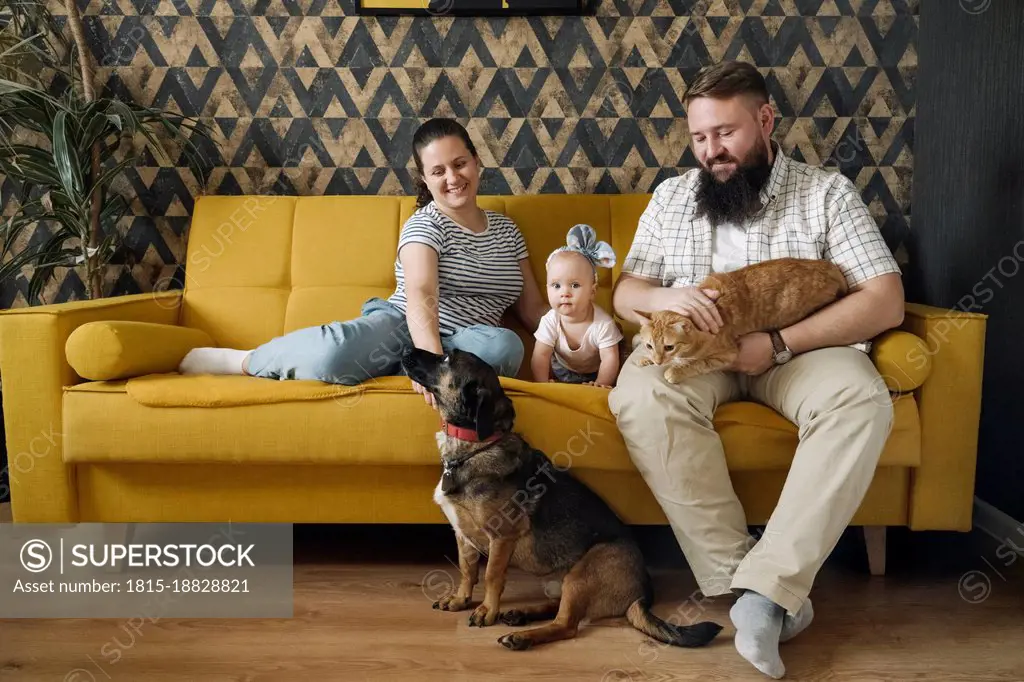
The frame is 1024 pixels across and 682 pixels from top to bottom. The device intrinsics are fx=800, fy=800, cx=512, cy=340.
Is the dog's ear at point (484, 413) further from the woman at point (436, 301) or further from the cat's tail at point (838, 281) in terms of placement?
the cat's tail at point (838, 281)

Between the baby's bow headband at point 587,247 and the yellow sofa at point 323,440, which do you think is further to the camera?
the baby's bow headband at point 587,247

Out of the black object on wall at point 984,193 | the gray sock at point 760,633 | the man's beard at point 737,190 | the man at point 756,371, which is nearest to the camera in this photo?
the gray sock at point 760,633

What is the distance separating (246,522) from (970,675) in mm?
1674

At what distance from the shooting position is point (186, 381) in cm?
202

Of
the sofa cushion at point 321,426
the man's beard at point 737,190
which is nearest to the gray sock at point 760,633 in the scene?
the sofa cushion at point 321,426

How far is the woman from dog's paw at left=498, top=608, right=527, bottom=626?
0.67 metres

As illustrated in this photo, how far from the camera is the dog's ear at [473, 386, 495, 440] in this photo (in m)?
1.73

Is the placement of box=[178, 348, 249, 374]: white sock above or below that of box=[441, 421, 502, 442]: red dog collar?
above

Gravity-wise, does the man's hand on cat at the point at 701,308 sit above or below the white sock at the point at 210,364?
above

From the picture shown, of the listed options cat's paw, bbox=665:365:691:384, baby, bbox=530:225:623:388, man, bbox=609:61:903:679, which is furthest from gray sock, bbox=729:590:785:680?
baby, bbox=530:225:623:388

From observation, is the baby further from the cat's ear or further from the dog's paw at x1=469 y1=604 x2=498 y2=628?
the dog's paw at x1=469 y1=604 x2=498 y2=628

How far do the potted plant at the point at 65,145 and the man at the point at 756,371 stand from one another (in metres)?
1.70

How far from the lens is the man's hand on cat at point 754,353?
1922mm

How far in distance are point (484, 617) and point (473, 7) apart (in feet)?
6.81
